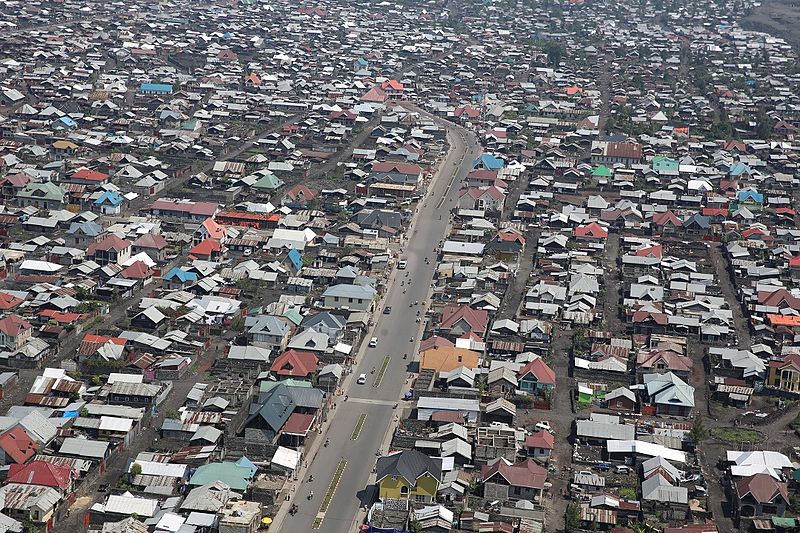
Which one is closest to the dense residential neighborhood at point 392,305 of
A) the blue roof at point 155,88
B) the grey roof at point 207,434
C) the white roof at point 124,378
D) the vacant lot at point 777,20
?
the white roof at point 124,378

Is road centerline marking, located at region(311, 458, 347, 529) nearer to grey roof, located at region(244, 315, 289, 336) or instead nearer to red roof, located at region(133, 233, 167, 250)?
grey roof, located at region(244, 315, 289, 336)

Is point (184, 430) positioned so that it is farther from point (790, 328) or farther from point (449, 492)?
point (790, 328)

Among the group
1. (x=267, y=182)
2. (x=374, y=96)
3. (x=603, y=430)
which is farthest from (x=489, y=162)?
(x=603, y=430)

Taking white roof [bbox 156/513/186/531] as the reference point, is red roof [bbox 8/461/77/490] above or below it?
below

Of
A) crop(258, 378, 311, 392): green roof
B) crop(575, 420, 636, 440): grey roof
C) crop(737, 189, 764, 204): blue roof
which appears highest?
crop(575, 420, 636, 440): grey roof

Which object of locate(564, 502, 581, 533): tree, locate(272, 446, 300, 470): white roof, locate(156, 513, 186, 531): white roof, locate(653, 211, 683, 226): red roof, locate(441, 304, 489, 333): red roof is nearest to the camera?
locate(156, 513, 186, 531): white roof

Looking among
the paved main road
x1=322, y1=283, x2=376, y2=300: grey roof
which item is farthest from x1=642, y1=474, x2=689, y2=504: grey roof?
x1=322, y1=283, x2=376, y2=300: grey roof

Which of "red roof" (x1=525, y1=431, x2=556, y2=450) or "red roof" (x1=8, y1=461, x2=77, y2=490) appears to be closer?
"red roof" (x1=8, y1=461, x2=77, y2=490)

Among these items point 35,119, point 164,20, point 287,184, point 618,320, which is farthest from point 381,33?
point 618,320

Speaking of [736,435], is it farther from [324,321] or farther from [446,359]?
[324,321]
